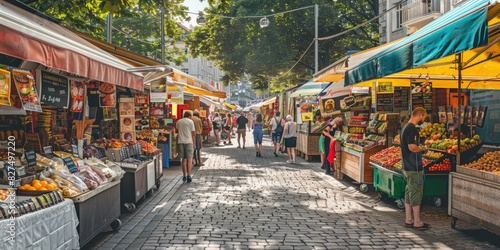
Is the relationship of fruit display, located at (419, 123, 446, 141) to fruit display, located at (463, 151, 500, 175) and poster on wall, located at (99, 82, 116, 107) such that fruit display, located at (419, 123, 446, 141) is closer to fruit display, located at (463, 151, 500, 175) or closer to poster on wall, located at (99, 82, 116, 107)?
fruit display, located at (463, 151, 500, 175)

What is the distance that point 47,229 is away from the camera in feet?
17.6

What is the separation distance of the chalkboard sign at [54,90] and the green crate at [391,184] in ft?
19.8

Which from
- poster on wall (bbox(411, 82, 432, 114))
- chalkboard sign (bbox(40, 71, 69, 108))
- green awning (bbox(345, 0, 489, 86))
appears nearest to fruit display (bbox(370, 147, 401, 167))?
green awning (bbox(345, 0, 489, 86))

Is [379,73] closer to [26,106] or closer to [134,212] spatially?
[134,212]

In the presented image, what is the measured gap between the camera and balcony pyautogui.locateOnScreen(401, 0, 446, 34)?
23.3 meters

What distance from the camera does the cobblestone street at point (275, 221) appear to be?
7105mm

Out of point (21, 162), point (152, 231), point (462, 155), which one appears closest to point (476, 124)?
point (462, 155)

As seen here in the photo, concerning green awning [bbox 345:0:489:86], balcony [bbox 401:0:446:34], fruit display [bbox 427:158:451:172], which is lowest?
fruit display [bbox 427:158:451:172]

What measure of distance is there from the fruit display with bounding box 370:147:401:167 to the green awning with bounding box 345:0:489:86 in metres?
1.78

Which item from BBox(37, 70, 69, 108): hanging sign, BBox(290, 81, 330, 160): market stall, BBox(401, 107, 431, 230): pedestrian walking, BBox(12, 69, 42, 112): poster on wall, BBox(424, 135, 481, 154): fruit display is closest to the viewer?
BBox(12, 69, 42, 112): poster on wall

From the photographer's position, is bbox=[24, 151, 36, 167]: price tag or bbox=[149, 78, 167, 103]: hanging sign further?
bbox=[149, 78, 167, 103]: hanging sign

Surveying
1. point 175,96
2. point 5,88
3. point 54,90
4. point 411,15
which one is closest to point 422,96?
point 175,96

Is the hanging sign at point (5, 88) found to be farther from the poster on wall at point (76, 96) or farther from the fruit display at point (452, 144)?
the fruit display at point (452, 144)

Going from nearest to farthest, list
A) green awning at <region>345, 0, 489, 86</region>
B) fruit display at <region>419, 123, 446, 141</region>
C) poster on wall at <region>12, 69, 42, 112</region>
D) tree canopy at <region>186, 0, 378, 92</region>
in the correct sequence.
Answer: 1. poster on wall at <region>12, 69, 42, 112</region>
2. green awning at <region>345, 0, 489, 86</region>
3. fruit display at <region>419, 123, 446, 141</region>
4. tree canopy at <region>186, 0, 378, 92</region>
